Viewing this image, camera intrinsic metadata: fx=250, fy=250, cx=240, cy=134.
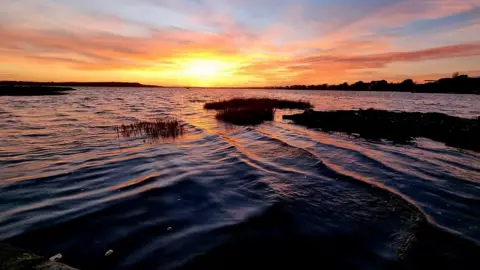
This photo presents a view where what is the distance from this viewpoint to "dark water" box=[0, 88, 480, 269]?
6.56 m

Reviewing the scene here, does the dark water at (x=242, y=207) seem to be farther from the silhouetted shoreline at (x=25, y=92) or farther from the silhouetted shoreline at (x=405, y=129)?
the silhouetted shoreline at (x=25, y=92)

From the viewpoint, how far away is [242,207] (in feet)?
30.7

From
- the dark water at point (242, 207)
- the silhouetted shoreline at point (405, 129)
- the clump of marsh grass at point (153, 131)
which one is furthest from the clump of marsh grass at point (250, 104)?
the dark water at point (242, 207)

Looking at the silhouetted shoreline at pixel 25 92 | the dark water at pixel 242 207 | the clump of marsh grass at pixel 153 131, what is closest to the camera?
the dark water at pixel 242 207

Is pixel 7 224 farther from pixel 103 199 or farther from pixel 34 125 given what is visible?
pixel 34 125

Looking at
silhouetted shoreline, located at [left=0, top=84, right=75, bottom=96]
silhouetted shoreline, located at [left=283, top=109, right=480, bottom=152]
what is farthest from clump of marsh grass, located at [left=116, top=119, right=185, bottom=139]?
silhouetted shoreline, located at [left=0, top=84, right=75, bottom=96]

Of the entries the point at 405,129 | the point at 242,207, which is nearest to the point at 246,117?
the point at 405,129

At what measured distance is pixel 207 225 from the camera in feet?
26.1

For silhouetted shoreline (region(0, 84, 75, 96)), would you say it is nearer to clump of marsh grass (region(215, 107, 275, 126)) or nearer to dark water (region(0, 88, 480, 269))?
clump of marsh grass (region(215, 107, 275, 126))

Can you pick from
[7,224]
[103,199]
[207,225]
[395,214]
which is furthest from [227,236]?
[7,224]

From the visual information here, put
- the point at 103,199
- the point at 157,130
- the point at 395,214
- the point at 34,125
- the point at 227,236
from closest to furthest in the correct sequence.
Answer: the point at 227,236 → the point at 395,214 → the point at 103,199 → the point at 157,130 → the point at 34,125

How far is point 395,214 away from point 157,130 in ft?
67.4

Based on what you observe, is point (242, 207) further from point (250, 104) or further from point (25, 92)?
point (25, 92)

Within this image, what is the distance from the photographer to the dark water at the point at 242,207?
6559 millimetres
